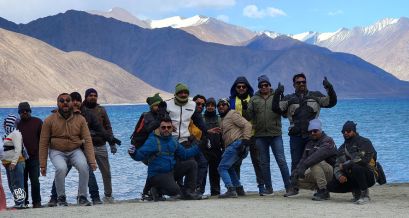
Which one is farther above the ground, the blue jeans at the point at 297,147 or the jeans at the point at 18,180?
the blue jeans at the point at 297,147

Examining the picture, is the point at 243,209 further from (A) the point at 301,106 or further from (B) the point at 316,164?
(A) the point at 301,106

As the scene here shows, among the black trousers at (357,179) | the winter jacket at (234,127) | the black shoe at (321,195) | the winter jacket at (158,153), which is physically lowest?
the black shoe at (321,195)

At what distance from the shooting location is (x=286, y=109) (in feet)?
36.8

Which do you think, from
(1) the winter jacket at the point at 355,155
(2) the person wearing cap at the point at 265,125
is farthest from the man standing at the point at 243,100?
(1) the winter jacket at the point at 355,155

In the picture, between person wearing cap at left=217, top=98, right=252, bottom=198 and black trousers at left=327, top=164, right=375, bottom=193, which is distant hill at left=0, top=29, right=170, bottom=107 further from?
black trousers at left=327, top=164, right=375, bottom=193

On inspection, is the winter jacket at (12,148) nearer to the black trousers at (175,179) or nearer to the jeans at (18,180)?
the jeans at (18,180)

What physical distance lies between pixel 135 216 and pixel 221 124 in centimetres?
315

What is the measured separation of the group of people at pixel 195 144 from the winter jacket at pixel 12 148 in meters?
0.02

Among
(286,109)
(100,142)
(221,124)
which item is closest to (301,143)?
(286,109)

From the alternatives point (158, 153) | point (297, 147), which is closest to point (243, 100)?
point (297, 147)

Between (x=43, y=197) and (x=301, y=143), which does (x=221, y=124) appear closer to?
(x=301, y=143)

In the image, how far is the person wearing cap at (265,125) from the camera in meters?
11.4

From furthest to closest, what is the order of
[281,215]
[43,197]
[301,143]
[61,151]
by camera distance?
1. [43,197]
2. [301,143]
3. [61,151]
4. [281,215]

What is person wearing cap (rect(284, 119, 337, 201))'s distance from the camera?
10.4 m
